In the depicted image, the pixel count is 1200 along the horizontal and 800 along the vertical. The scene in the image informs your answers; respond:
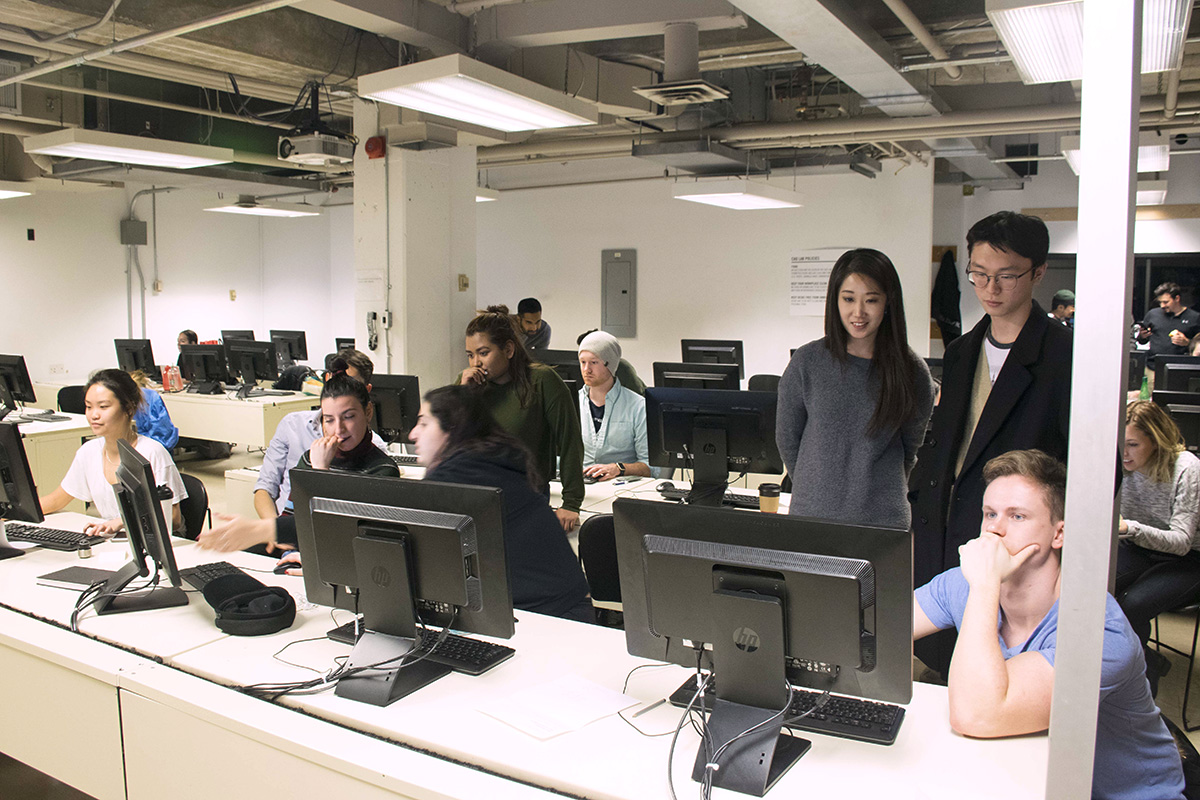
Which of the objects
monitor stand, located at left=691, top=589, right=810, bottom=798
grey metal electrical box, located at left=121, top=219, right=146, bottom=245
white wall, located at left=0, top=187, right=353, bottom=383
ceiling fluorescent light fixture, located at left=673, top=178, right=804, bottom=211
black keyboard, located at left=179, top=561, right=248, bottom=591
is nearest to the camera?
monitor stand, located at left=691, top=589, right=810, bottom=798

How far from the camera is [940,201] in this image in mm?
9805

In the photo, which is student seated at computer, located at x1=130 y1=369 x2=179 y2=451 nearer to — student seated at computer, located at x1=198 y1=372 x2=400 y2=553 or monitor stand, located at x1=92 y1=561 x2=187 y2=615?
student seated at computer, located at x1=198 y1=372 x2=400 y2=553

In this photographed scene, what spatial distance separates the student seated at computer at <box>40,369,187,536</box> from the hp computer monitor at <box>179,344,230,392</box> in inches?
169

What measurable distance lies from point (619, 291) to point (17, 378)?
5698 mm

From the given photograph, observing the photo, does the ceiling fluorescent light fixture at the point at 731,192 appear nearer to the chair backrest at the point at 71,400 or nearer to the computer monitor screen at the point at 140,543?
the computer monitor screen at the point at 140,543

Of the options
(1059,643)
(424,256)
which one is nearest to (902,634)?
(1059,643)

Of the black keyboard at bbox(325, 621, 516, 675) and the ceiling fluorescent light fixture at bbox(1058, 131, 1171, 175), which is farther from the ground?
the ceiling fluorescent light fixture at bbox(1058, 131, 1171, 175)

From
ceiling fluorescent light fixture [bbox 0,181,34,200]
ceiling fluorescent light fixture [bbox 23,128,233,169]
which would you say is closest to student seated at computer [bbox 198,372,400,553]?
ceiling fluorescent light fixture [bbox 23,128,233,169]

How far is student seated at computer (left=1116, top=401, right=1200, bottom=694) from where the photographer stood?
3352 millimetres

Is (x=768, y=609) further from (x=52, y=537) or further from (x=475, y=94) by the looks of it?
(x=475, y=94)

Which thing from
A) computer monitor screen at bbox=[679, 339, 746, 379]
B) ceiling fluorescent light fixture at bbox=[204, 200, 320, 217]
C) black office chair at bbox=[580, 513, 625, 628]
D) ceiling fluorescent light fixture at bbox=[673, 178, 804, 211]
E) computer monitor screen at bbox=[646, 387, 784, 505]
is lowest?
black office chair at bbox=[580, 513, 625, 628]

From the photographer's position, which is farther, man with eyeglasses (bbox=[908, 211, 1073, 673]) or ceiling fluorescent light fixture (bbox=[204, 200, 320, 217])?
ceiling fluorescent light fixture (bbox=[204, 200, 320, 217])

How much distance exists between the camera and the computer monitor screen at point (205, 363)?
7.70 metres

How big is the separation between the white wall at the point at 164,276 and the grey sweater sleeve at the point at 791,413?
29.8 ft
